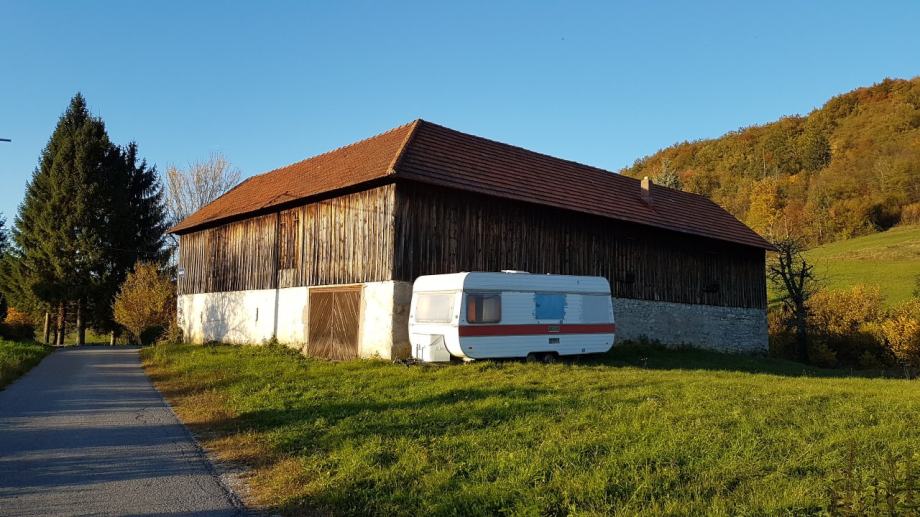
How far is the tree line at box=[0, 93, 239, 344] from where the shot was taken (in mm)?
35344

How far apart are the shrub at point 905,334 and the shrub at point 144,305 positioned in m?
35.0

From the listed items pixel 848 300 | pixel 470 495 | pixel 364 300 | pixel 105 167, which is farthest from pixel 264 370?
pixel 848 300

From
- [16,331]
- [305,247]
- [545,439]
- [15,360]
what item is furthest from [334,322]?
Answer: [16,331]

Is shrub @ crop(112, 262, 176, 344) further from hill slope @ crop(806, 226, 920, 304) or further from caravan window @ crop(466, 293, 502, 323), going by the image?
hill slope @ crop(806, 226, 920, 304)

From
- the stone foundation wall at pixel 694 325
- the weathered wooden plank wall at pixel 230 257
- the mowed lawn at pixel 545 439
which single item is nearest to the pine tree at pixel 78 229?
the weathered wooden plank wall at pixel 230 257

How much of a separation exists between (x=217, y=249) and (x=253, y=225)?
337 cm

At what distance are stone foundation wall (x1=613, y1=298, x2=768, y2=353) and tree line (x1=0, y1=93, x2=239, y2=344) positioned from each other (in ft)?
85.1

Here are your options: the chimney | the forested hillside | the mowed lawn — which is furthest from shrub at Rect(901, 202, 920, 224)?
the mowed lawn

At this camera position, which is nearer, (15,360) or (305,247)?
(15,360)

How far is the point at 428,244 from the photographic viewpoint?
1841cm

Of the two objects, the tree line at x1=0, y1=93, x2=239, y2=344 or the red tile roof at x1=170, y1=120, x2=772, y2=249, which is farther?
the tree line at x1=0, y1=93, x2=239, y2=344

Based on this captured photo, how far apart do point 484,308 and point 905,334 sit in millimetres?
25483

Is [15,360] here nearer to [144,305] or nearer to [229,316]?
[229,316]

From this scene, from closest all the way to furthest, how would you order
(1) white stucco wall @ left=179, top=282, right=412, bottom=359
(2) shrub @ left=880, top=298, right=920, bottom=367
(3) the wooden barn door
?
(1) white stucco wall @ left=179, top=282, right=412, bottom=359, (3) the wooden barn door, (2) shrub @ left=880, top=298, right=920, bottom=367
